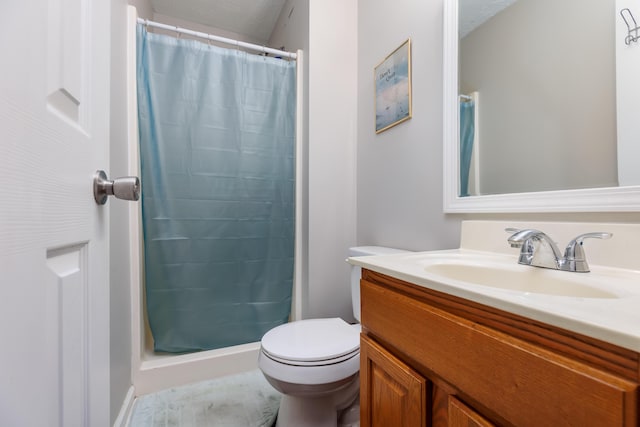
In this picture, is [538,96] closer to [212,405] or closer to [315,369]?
[315,369]

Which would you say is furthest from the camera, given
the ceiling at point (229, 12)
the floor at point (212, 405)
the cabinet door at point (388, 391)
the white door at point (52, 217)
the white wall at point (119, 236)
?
the ceiling at point (229, 12)

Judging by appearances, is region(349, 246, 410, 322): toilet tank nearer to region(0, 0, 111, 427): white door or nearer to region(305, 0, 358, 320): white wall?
region(305, 0, 358, 320): white wall

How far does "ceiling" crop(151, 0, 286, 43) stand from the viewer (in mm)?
1911

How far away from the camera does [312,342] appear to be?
3.45 feet

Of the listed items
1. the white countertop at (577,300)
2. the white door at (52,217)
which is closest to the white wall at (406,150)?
the white countertop at (577,300)

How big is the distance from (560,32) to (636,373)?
2.86 ft

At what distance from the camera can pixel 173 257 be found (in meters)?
1.45

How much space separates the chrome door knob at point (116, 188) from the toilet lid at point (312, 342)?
A: 0.72m

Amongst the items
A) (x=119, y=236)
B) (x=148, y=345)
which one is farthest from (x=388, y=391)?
(x=148, y=345)

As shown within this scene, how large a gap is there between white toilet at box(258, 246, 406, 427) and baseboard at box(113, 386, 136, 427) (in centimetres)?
62

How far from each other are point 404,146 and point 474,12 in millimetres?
524

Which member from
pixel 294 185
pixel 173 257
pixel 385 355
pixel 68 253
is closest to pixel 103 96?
pixel 68 253

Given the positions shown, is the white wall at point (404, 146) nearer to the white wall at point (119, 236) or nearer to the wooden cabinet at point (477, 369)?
the wooden cabinet at point (477, 369)

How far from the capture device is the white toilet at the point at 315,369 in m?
0.94
